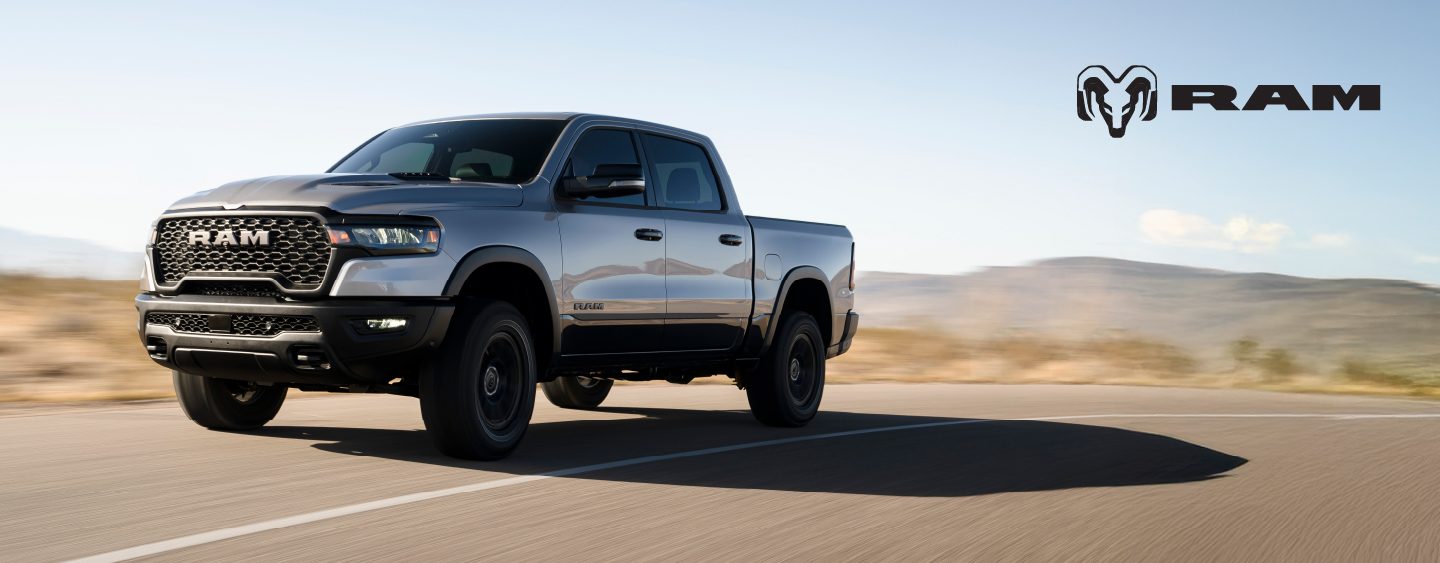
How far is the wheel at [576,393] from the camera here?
1233cm

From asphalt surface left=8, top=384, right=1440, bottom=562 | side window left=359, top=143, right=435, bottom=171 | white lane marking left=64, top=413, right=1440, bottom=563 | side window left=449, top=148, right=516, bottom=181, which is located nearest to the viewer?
white lane marking left=64, top=413, right=1440, bottom=563

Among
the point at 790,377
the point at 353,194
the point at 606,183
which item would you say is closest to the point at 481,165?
the point at 606,183

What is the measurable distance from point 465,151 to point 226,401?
2090 mm

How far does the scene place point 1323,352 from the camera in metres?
51.9

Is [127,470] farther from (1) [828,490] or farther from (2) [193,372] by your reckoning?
(1) [828,490]

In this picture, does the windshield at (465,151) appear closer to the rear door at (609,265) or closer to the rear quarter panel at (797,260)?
the rear door at (609,265)

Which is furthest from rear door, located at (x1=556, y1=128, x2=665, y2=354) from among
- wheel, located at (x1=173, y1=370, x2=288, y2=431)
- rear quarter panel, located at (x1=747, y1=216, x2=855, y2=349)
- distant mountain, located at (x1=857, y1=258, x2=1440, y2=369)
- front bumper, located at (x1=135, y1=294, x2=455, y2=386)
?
distant mountain, located at (x1=857, y1=258, x2=1440, y2=369)

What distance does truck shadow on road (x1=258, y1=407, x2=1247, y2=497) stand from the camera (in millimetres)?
7863

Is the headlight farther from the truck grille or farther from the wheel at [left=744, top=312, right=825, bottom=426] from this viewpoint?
the wheel at [left=744, top=312, right=825, bottom=426]

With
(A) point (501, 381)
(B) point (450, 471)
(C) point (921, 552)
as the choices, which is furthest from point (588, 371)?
(C) point (921, 552)

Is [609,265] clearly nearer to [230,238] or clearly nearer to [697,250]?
[697,250]

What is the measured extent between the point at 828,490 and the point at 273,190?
324 centimetres

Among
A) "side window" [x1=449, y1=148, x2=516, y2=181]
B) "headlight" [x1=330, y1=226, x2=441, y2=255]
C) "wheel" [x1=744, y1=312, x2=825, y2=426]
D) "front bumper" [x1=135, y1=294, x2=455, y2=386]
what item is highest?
"side window" [x1=449, y1=148, x2=516, y2=181]

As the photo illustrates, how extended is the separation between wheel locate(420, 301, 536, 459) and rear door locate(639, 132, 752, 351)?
1.46 m
